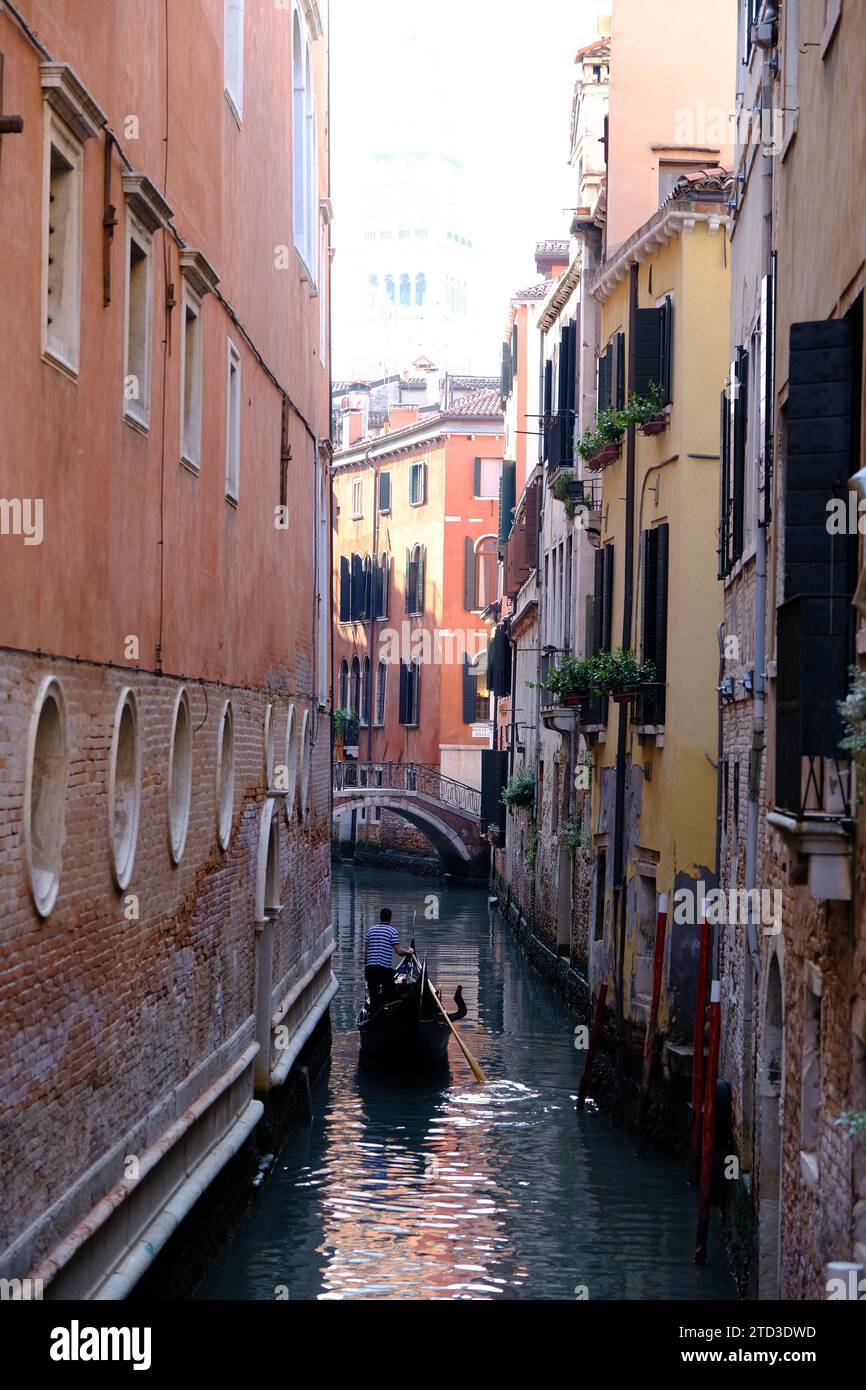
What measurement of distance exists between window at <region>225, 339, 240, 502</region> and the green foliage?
672 inches

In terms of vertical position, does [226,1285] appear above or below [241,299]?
below

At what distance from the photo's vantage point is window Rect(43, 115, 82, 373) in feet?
23.2

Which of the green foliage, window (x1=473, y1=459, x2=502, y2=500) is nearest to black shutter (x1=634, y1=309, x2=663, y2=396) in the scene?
the green foliage

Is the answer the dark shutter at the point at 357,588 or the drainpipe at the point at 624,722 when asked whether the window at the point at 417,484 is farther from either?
the drainpipe at the point at 624,722

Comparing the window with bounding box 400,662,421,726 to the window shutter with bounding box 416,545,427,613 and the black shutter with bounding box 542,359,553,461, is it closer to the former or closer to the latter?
the window shutter with bounding box 416,545,427,613

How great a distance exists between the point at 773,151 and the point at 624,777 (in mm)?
7490

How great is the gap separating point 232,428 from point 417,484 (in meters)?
35.3

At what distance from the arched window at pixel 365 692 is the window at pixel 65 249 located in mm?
42256

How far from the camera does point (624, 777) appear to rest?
16516 mm

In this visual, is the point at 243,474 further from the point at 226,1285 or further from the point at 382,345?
the point at 382,345

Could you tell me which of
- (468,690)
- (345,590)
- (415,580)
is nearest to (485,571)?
(415,580)

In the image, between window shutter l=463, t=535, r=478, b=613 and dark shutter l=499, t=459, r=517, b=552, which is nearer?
dark shutter l=499, t=459, r=517, b=552
